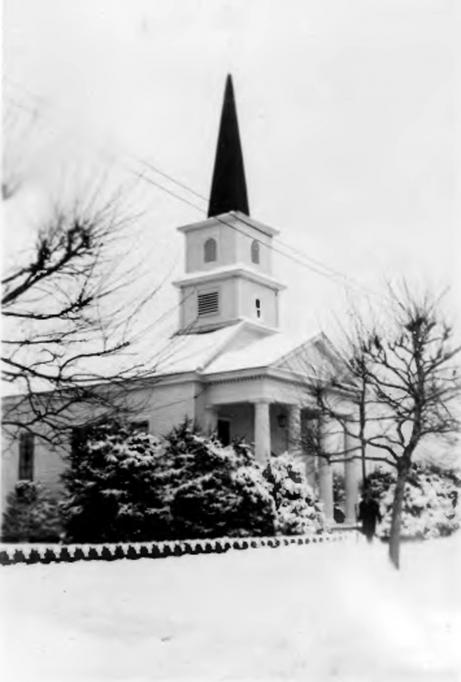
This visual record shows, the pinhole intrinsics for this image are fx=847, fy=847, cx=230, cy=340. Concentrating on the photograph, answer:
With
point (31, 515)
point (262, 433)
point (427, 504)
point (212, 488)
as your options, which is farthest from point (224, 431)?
point (31, 515)

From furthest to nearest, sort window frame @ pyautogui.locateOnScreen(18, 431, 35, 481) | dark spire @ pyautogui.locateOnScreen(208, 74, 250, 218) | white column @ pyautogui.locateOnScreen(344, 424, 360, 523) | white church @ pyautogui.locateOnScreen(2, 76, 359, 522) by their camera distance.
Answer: white column @ pyautogui.locateOnScreen(344, 424, 360, 523), dark spire @ pyautogui.locateOnScreen(208, 74, 250, 218), white church @ pyautogui.locateOnScreen(2, 76, 359, 522), window frame @ pyautogui.locateOnScreen(18, 431, 35, 481)

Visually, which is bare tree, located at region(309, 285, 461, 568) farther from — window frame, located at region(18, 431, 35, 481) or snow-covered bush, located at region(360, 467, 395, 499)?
window frame, located at region(18, 431, 35, 481)

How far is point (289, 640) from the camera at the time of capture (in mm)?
7391

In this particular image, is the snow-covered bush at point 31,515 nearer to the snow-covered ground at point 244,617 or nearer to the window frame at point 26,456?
the window frame at point 26,456

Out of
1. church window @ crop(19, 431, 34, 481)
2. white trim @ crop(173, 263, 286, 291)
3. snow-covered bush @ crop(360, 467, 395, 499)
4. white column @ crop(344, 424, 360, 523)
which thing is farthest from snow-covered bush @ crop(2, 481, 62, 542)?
snow-covered bush @ crop(360, 467, 395, 499)

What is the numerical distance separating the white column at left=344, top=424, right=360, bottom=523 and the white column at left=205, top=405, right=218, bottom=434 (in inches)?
58.0

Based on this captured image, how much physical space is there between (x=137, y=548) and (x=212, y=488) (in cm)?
127

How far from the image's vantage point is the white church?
8.32 m

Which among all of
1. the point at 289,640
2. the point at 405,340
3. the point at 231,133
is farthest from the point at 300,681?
the point at 231,133

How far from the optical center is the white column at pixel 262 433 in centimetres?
923

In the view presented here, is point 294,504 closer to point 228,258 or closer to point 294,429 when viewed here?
point 294,429

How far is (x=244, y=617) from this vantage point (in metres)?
Result: 7.48

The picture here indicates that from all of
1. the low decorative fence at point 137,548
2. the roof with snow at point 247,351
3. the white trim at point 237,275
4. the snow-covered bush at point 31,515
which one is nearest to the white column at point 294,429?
the roof with snow at point 247,351

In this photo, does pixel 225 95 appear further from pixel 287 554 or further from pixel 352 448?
pixel 287 554
